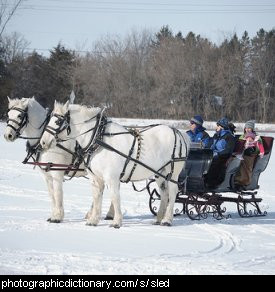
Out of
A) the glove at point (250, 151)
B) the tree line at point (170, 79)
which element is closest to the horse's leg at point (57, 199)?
the glove at point (250, 151)

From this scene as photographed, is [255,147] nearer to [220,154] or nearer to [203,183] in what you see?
[220,154]

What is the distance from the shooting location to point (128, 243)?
8.32 m

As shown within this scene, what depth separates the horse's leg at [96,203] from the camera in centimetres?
977

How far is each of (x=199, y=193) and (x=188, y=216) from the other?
0.48 metres

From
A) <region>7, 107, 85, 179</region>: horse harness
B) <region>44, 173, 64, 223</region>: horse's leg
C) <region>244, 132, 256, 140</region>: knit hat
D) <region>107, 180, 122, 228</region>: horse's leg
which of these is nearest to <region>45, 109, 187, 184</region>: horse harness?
<region>7, 107, 85, 179</region>: horse harness

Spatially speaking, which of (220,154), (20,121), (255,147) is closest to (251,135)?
(255,147)

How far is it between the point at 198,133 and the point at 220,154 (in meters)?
0.82

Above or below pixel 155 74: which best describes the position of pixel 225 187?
below

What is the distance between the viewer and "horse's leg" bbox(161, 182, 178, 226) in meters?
10.2

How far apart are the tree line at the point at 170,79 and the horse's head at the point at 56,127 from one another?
39911mm

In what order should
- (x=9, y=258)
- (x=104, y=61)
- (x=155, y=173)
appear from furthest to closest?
(x=104, y=61), (x=155, y=173), (x=9, y=258)

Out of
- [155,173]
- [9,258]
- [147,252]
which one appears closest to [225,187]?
[155,173]

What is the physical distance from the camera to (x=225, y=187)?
11.1m
